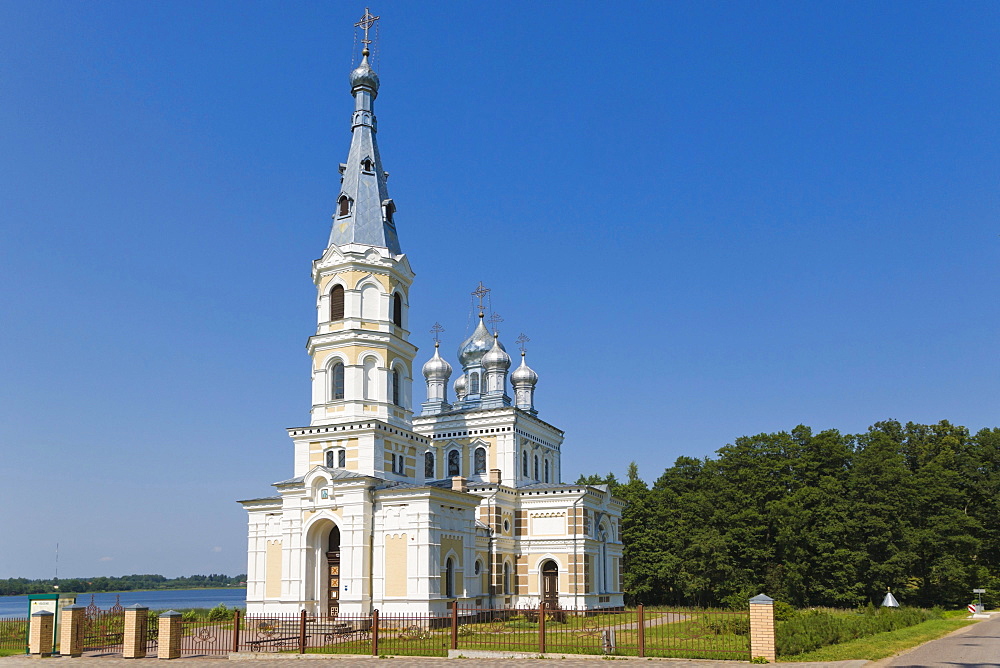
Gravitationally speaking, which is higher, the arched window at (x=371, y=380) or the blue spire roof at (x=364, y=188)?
the blue spire roof at (x=364, y=188)

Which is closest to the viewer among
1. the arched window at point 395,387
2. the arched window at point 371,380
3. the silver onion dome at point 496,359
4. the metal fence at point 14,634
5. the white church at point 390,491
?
the metal fence at point 14,634

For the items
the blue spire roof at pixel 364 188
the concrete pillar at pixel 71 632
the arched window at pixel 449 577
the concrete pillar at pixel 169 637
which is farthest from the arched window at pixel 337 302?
the concrete pillar at pixel 169 637

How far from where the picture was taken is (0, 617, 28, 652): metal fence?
2589cm

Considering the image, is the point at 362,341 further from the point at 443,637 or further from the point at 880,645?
the point at 880,645

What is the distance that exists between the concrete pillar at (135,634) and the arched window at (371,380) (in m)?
14.6

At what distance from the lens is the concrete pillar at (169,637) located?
73.8 feet

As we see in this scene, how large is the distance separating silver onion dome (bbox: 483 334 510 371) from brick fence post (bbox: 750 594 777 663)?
28013 mm

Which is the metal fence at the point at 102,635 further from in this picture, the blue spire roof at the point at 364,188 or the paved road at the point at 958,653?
the paved road at the point at 958,653

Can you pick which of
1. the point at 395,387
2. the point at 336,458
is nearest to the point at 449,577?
the point at 336,458

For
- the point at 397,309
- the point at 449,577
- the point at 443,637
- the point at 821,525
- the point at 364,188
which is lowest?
the point at 443,637

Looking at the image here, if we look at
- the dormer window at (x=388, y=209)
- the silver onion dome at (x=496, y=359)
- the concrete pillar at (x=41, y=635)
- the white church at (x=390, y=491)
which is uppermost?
the dormer window at (x=388, y=209)

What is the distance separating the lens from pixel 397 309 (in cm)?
3819

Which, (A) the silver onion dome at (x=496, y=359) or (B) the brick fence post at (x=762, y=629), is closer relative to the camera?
(B) the brick fence post at (x=762, y=629)

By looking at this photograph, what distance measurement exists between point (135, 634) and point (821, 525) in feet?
111
